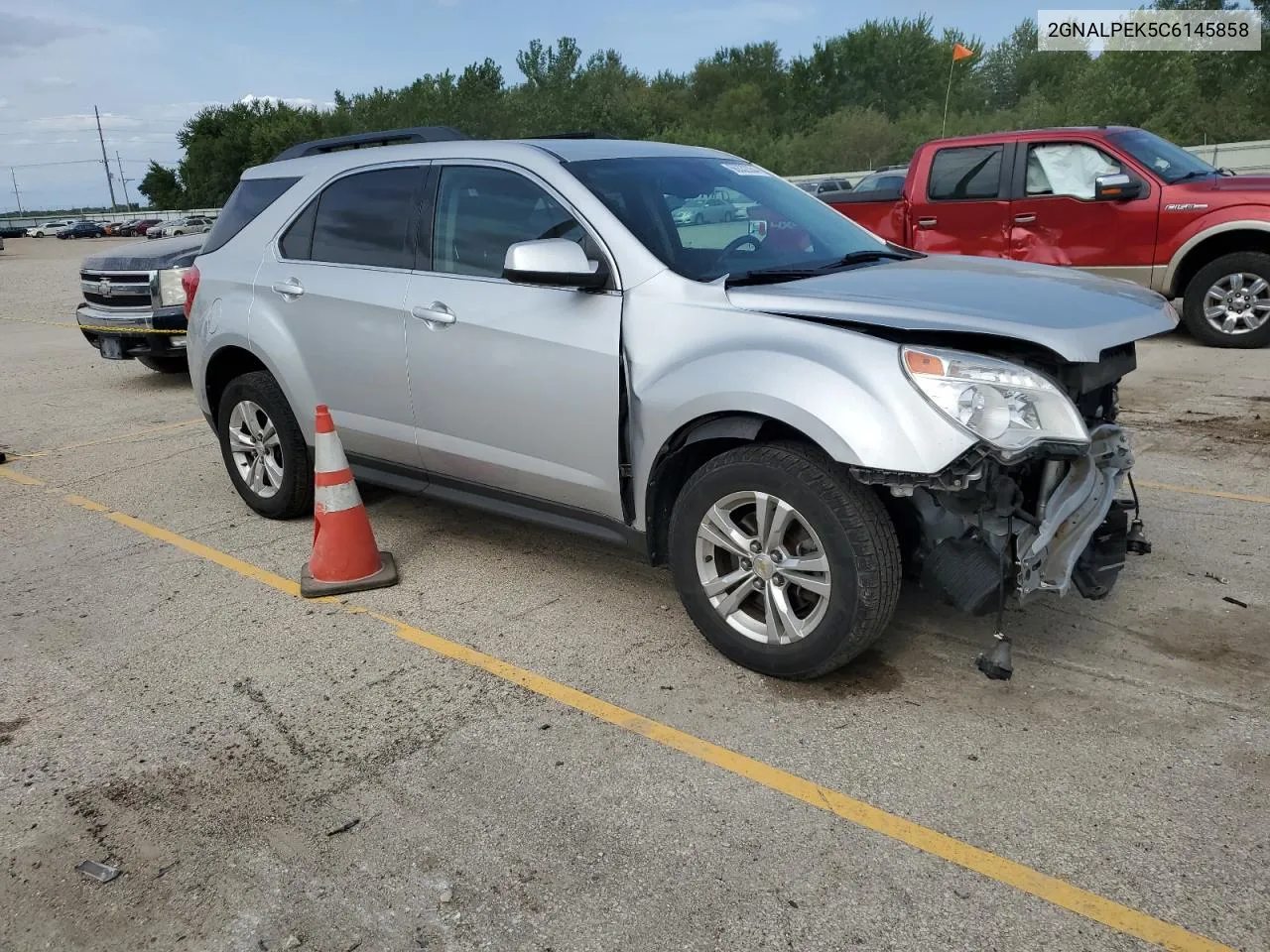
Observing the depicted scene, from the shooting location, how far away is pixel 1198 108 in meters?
44.4

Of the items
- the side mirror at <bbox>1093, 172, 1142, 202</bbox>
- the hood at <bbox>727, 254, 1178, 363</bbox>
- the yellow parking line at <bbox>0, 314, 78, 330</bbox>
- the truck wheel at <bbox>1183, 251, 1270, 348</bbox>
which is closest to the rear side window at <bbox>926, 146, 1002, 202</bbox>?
the side mirror at <bbox>1093, 172, 1142, 202</bbox>

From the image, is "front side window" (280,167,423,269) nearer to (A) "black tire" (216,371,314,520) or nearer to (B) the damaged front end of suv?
(A) "black tire" (216,371,314,520)

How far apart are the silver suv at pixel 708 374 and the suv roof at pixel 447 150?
26 mm

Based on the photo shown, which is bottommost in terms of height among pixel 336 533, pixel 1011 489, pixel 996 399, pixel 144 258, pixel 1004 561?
pixel 336 533

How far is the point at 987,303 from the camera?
10.9 feet

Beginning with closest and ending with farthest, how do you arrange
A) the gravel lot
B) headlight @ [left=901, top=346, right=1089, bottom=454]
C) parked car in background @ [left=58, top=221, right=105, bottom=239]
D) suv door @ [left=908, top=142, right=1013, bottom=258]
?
the gravel lot
headlight @ [left=901, top=346, right=1089, bottom=454]
suv door @ [left=908, top=142, right=1013, bottom=258]
parked car in background @ [left=58, top=221, right=105, bottom=239]

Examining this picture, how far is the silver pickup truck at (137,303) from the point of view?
31.3ft

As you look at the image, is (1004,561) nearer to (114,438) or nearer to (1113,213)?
(114,438)

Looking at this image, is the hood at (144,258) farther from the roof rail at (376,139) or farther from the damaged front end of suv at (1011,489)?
the damaged front end of suv at (1011,489)

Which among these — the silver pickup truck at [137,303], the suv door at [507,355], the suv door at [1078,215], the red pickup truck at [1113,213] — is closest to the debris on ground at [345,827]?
the suv door at [507,355]

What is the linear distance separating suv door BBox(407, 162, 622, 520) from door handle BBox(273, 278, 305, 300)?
2.65 ft

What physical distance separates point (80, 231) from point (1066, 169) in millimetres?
71903

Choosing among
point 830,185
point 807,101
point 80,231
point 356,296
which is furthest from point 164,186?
point 356,296

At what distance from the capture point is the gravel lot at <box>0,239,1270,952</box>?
2561 millimetres
